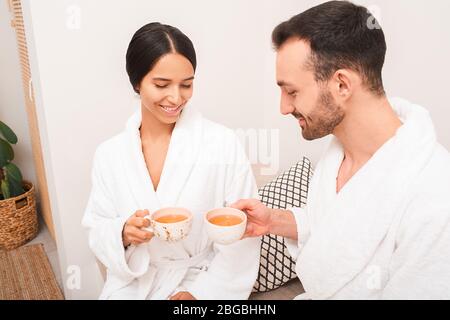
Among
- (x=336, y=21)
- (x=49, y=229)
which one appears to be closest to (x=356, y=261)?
(x=336, y=21)

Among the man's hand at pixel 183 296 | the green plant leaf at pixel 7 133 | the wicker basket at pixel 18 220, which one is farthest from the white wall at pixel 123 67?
the green plant leaf at pixel 7 133

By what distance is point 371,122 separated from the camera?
909 mm

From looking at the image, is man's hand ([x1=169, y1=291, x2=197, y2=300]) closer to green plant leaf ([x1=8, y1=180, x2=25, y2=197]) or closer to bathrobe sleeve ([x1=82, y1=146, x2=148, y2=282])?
bathrobe sleeve ([x1=82, y1=146, x2=148, y2=282])

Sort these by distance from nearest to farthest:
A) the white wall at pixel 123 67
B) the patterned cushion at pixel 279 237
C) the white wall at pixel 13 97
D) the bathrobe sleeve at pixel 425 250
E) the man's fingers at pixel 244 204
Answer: the bathrobe sleeve at pixel 425 250
the man's fingers at pixel 244 204
the white wall at pixel 123 67
the patterned cushion at pixel 279 237
the white wall at pixel 13 97

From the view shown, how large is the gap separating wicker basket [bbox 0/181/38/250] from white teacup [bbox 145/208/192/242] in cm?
167

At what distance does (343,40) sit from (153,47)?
0.45 meters

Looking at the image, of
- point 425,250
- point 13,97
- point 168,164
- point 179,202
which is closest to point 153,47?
point 168,164

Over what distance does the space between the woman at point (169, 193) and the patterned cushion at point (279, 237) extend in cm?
25

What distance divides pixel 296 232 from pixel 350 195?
0.25 metres

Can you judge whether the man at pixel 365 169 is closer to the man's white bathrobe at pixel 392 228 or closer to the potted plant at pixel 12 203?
the man's white bathrobe at pixel 392 228

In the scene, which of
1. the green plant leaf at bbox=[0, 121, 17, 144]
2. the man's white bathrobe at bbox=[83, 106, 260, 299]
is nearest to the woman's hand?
the man's white bathrobe at bbox=[83, 106, 260, 299]

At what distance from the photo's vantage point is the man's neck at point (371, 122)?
0.90 m

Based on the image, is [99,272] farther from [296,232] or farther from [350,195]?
[350,195]

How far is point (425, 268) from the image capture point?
796mm
